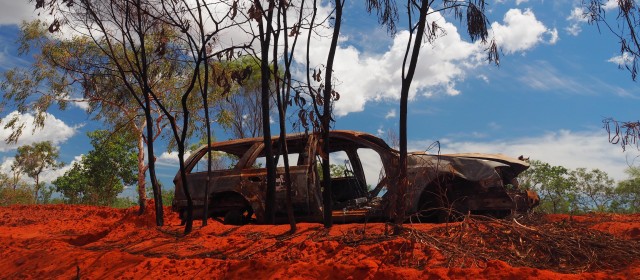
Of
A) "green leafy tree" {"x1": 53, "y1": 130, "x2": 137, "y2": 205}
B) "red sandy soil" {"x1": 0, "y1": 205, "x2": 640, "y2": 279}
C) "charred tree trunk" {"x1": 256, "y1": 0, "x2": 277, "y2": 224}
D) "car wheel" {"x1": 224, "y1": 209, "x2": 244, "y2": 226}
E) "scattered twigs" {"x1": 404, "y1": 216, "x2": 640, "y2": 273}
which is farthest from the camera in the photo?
"green leafy tree" {"x1": 53, "y1": 130, "x2": 137, "y2": 205}

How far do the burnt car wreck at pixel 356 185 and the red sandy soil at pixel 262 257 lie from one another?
517mm

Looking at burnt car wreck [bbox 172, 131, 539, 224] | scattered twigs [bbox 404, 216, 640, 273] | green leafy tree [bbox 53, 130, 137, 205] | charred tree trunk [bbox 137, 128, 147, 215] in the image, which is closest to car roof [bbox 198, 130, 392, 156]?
burnt car wreck [bbox 172, 131, 539, 224]

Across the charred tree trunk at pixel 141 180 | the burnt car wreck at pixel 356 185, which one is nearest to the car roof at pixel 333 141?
the burnt car wreck at pixel 356 185

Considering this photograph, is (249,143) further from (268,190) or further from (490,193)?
(490,193)

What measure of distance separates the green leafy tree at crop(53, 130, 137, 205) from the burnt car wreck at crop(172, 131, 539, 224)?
1566 cm

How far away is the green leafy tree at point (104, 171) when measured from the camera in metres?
22.7

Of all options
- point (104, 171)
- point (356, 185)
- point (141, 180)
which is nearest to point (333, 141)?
point (356, 185)

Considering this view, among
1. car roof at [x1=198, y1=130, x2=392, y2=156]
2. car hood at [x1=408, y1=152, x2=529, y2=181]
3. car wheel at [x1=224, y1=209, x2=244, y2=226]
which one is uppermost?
car roof at [x1=198, y1=130, x2=392, y2=156]

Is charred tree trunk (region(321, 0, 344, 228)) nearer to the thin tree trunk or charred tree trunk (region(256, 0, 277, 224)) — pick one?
charred tree trunk (region(256, 0, 277, 224))

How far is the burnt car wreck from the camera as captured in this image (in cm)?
671

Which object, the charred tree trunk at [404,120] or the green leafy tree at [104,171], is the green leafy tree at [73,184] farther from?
the charred tree trunk at [404,120]

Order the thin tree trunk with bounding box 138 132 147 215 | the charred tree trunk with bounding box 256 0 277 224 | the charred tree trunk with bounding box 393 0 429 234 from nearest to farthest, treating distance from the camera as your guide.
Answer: the charred tree trunk with bounding box 393 0 429 234 → the charred tree trunk with bounding box 256 0 277 224 → the thin tree trunk with bounding box 138 132 147 215

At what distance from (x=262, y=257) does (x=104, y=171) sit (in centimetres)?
1974

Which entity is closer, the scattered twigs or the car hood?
the scattered twigs
